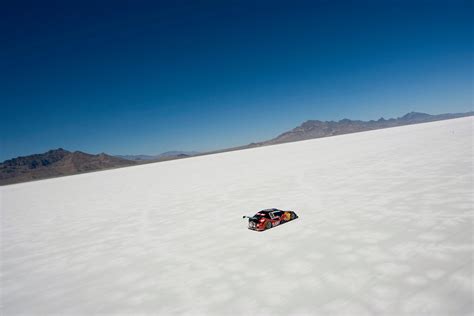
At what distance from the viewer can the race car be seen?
444 inches

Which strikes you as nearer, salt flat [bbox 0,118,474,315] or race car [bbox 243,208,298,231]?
salt flat [bbox 0,118,474,315]

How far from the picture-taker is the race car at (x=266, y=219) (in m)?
11.3

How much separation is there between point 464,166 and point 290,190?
10928mm

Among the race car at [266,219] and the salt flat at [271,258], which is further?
the race car at [266,219]

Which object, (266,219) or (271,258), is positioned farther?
(266,219)

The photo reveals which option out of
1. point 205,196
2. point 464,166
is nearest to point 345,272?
point 205,196

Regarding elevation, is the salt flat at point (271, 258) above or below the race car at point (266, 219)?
below

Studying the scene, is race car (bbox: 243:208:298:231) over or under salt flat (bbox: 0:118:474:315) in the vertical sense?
over

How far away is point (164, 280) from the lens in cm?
819

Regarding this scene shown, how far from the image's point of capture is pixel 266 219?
1140 cm

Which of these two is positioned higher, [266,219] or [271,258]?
[266,219]

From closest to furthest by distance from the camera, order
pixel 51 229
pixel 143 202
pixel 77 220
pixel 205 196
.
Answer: pixel 51 229 → pixel 77 220 → pixel 205 196 → pixel 143 202

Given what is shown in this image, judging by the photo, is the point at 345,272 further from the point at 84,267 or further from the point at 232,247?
Result: the point at 84,267

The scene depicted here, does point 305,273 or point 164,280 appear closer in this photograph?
point 305,273
